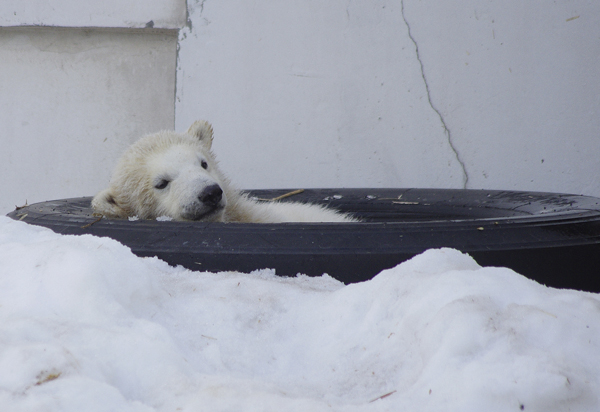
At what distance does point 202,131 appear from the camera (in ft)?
9.84

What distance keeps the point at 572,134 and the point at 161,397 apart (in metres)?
3.53

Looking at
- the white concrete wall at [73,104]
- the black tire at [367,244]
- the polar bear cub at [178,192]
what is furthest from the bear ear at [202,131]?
the white concrete wall at [73,104]

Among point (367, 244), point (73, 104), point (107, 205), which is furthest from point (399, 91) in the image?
point (73, 104)

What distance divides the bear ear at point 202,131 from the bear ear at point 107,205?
618 mm

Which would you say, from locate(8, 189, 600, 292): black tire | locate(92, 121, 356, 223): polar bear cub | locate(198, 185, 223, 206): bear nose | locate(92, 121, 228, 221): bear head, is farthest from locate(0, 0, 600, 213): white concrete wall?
locate(8, 189, 600, 292): black tire

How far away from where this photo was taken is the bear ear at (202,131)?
2.97 meters

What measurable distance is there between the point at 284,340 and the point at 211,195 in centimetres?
129

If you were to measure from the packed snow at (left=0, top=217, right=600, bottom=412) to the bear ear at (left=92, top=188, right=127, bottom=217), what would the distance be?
1122 millimetres

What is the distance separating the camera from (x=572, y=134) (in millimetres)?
3496

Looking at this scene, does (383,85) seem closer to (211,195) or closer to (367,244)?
(211,195)

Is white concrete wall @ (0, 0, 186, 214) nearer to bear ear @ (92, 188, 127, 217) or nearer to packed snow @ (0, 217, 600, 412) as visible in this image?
bear ear @ (92, 188, 127, 217)

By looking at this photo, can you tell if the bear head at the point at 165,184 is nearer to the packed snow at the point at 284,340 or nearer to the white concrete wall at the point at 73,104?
the packed snow at the point at 284,340

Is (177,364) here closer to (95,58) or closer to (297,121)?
(297,121)

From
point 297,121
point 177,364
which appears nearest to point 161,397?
point 177,364
